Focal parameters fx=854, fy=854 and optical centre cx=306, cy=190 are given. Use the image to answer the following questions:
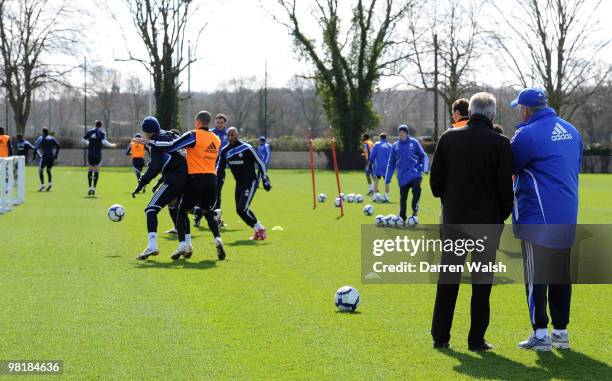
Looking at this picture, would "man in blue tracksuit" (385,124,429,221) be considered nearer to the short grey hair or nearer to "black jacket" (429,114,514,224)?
the short grey hair

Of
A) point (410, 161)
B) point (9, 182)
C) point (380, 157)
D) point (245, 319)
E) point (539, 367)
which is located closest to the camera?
point (539, 367)

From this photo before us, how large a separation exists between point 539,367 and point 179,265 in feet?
21.7

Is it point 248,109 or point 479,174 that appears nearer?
point 479,174

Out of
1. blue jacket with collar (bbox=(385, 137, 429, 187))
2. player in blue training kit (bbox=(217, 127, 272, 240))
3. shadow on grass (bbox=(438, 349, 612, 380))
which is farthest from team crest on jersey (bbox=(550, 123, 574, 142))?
blue jacket with collar (bbox=(385, 137, 429, 187))

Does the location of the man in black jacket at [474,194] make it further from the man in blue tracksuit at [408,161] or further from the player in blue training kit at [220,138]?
the man in blue tracksuit at [408,161]

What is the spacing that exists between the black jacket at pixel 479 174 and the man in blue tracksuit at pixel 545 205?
0.24 m

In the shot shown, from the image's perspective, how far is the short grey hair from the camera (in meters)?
6.88

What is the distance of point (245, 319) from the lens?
814 centimetres

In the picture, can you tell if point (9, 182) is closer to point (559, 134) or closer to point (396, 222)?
point (396, 222)

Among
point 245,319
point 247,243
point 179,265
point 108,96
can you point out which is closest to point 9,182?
point 247,243

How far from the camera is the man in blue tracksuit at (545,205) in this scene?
684cm

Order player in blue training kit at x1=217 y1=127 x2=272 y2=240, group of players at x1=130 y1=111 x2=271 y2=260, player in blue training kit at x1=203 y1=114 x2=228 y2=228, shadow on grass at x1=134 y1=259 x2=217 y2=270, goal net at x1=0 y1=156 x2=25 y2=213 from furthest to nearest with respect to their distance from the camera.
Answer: goal net at x1=0 y1=156 x2=25 y2=213, player in blue training kit at x1=203 y1=114 x2=228 y2=228, player in blue training kit at x1=217 y1=127 x2=272 y2=240, group of players at x1=130 y1=111 x2=271 y2=260, shadow on grass at x1=134 y1=259 x2=217 y2=270

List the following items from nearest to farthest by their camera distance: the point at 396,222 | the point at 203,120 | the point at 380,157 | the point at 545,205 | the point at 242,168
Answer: the point at 545,205
the point at 203,120
the point at 242,168
the point at 396,222
the point at 380,157

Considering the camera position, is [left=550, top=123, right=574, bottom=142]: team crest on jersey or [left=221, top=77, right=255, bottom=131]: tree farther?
[left=221, top=77, right=255, bottom=131]: tree
